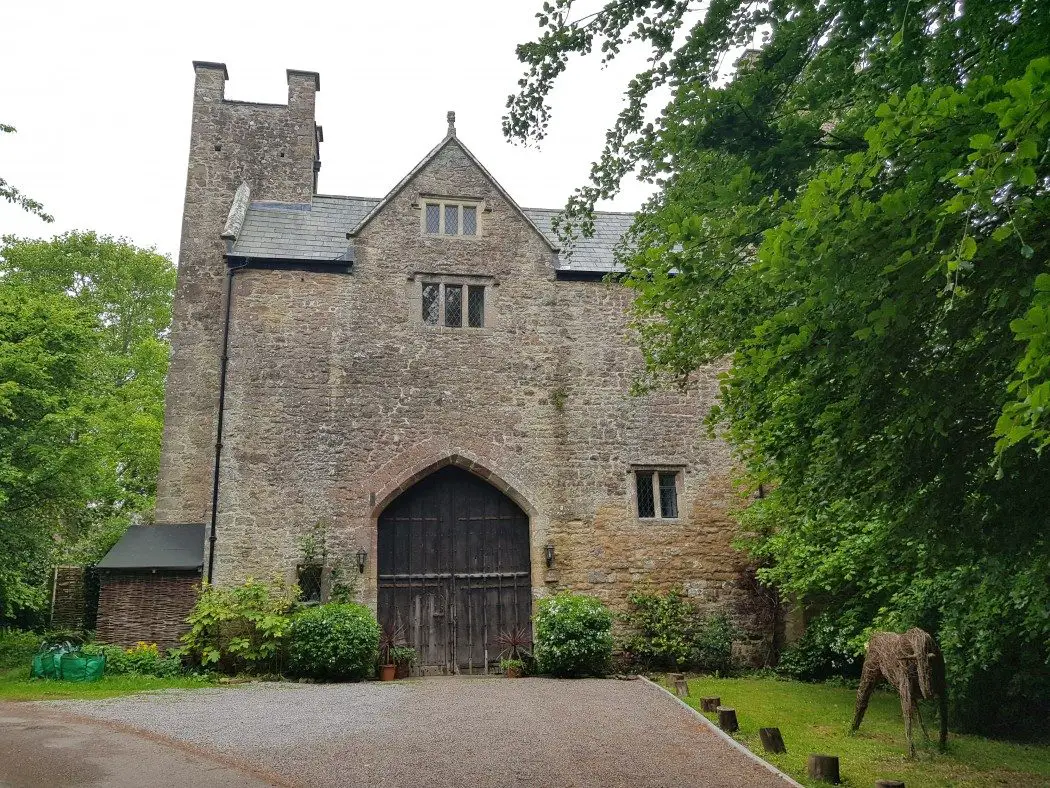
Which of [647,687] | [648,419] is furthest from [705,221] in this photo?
[648,419]

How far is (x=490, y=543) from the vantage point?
597 inches

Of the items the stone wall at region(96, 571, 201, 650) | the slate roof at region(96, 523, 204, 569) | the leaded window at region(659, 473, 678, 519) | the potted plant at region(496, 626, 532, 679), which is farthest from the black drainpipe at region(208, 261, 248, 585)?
the leaded window at region(659, 473, 678, 519)

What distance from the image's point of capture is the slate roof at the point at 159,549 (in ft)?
44.8

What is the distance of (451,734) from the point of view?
26.5 feet

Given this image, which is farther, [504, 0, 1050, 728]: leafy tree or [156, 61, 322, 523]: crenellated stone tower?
[156, 61, 322, 523]: crenellated stone tower

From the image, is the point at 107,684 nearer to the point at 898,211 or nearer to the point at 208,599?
the point at 208,599

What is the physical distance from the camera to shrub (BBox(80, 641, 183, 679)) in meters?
12.7

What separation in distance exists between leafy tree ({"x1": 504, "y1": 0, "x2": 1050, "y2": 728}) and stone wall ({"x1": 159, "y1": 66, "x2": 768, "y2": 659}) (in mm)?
7615

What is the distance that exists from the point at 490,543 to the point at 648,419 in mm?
3932

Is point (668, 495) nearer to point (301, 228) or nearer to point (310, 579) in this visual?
point (310, 579)

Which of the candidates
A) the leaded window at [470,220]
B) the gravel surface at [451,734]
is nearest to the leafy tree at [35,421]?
the gravel surface at [451,734]

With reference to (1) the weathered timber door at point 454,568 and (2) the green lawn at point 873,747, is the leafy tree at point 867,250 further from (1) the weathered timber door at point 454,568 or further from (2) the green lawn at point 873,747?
(1) the weathered timber door at point 454,568

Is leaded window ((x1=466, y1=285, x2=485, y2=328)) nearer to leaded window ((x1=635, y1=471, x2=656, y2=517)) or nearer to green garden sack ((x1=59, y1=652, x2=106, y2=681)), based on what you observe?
leaded window ((x1=635, y1=471, x2=656, y2=517))

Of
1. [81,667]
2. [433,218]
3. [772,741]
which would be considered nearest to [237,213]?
[433,218]
